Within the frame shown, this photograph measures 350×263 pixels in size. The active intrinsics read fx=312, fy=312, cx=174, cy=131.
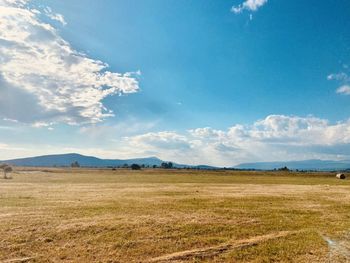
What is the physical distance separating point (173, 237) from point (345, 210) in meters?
18.4

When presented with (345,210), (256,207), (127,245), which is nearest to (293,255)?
(127,245)

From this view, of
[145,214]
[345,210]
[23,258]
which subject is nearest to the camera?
[23,258]

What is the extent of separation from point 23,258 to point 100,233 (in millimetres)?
4791

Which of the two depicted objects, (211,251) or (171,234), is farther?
(171,234)

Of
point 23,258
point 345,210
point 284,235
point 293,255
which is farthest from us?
point 345,210

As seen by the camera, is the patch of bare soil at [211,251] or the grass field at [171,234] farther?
the grass field at [171,234]

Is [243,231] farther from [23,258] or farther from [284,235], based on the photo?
[23,258]

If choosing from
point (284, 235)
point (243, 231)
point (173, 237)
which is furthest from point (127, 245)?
point (284, 235)

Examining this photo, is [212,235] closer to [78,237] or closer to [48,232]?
[78,237]

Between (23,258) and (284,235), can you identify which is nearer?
(23,258)

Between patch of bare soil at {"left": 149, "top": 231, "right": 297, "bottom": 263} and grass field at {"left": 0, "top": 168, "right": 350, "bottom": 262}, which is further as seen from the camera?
grass field at {"left": 0, "top": 168, "right": 350, "bottom": 262}

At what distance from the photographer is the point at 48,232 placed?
57.9 feet

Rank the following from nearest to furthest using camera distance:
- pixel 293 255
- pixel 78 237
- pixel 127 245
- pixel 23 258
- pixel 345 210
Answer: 1. pixel 23 258
2. pixel 293 255
3. pixel 127 245
4. pixel 78 237
5. pixel 345 210

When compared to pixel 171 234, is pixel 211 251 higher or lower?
lower
